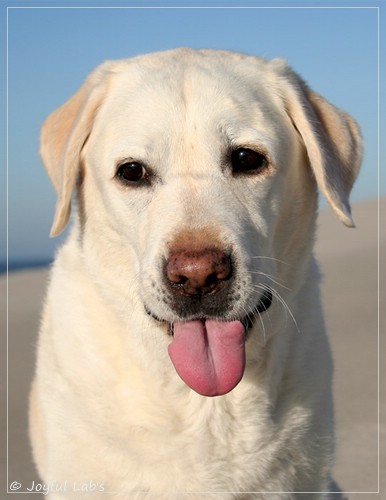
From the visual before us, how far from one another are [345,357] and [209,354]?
586cm

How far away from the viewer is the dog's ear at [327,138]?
4.04m

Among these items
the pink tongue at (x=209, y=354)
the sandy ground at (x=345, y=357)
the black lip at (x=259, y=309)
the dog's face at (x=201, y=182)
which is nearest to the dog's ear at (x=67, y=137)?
the dog's face at (x=201, y=182)

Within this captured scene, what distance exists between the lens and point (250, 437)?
13.4 feet

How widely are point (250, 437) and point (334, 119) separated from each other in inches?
60.3

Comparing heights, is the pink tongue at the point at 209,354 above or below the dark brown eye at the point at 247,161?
below

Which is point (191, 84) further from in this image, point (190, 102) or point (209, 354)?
point (209, 354)

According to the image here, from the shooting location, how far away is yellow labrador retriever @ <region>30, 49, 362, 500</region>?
3.75 m

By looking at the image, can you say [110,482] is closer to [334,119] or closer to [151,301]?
[151,301]

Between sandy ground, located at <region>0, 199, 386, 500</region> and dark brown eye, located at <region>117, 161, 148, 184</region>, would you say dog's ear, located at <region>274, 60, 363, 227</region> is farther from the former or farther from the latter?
dark brown eye, located at <region>117, 161, 148, 184</region>

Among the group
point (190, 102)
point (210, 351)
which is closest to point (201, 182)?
point (190, 102)

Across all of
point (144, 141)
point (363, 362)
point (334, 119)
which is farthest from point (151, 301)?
point (363, 362)

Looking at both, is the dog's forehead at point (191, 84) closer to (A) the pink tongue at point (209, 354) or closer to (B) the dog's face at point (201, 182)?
(B) the dog's face at point (201, 182)

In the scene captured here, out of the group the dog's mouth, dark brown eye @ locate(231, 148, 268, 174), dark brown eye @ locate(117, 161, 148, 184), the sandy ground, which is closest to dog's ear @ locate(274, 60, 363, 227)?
dark brown eye @ locate(231, 148, 268, 174)

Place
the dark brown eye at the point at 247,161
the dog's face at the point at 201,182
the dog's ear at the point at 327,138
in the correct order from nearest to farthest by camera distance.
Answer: the dog's face at the point at 201,182 < the dark brown eye at the point at 247,161 < the dog's ear at the point at 327,138
